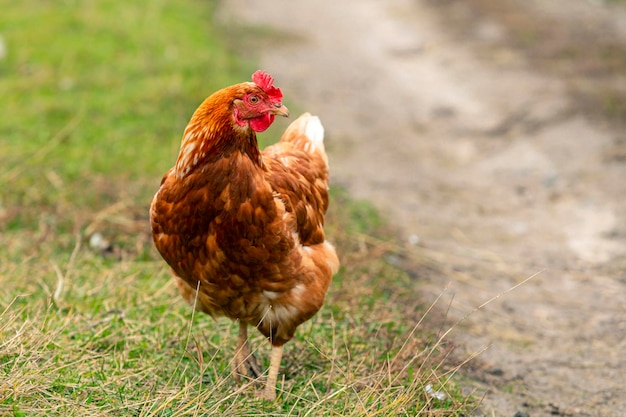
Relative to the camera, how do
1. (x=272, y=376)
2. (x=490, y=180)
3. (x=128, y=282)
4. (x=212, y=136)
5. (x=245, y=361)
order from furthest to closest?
(x=490, y=180)
(x=128, y=282)
(x=245, y=361)
(x=272, y=376)
(x=212, y=136)

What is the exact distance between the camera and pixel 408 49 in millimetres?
10766

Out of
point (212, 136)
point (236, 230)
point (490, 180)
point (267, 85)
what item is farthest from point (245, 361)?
point (490, 180)

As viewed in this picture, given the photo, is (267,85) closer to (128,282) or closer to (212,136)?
(212,136)

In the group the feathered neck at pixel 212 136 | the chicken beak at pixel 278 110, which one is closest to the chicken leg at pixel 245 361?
the feathered neck at pixel 212 136

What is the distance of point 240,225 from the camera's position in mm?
3615

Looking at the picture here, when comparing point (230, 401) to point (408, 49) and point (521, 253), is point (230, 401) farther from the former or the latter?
point (408, 49)

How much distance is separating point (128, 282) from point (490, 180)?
3.76 meters

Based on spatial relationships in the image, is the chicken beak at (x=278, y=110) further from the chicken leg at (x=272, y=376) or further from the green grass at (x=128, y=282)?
the chicken leg at (x=272, y=376)

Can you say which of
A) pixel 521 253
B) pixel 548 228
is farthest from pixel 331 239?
pixel 548 228

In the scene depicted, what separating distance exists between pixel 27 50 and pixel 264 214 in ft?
23.8

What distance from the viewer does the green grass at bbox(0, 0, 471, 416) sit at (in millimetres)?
3557

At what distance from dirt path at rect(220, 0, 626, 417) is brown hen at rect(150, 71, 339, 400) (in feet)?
3.53

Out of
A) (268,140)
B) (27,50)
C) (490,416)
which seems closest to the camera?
(490,416)

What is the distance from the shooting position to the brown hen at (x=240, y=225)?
11.8 ft
